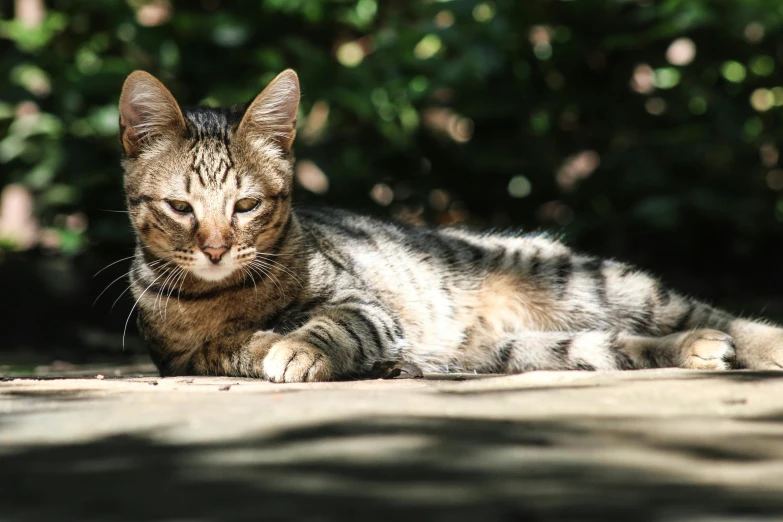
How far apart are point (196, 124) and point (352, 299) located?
81 centimetres

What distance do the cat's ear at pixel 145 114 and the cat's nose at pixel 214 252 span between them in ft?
1.56

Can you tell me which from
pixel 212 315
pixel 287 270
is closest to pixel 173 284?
pixel 212 315

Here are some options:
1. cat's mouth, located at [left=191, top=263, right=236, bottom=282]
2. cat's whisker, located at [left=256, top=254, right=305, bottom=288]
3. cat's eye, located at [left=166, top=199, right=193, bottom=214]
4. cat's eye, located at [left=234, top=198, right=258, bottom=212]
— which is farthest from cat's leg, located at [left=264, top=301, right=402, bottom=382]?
cat's eye, located at [left=166, top=199, right=193, bottom=214]

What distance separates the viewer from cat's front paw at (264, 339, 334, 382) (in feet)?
8.67

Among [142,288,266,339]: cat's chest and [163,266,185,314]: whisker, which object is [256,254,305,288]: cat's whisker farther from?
[163,266,185,314]: whisker

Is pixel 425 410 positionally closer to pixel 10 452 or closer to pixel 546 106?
pixel 10 452

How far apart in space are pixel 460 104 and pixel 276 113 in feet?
7.09

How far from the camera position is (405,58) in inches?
195

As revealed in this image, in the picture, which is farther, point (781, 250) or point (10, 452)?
point (781, 250)

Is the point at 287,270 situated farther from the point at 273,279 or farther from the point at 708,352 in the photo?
the point at 708,352

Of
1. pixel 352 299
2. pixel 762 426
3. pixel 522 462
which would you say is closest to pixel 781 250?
pixel 352 299

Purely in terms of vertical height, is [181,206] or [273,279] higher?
[181,206]

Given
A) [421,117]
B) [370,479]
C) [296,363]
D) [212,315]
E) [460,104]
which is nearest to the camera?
[370,479]

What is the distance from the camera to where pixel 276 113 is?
128 inches
